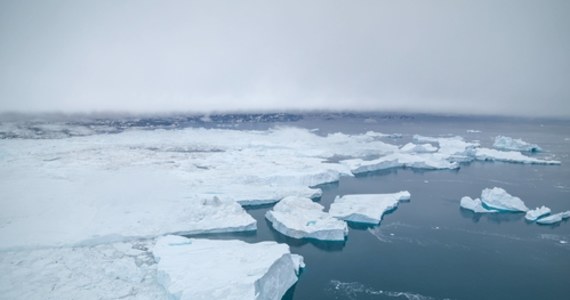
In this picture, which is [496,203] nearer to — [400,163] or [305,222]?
[400,163]

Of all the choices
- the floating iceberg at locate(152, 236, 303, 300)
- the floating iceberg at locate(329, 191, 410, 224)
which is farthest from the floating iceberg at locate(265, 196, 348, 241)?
the floating iceberg at locate(152, 236, 303, 300)

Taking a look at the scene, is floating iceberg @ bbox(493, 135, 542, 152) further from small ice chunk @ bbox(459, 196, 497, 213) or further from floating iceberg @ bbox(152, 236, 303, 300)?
floating iceberg @ bbox(152, 236, 303, 300)

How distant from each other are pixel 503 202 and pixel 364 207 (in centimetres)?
645

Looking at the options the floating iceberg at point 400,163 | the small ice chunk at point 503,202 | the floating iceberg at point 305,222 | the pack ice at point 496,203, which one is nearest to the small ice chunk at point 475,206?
the pack ice at point 496,203

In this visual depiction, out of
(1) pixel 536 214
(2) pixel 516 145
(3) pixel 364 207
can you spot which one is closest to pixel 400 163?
(1) pixel 536 214

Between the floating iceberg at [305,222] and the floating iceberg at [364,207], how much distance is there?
3.81ft

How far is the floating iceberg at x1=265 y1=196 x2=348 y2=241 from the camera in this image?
40.4ft

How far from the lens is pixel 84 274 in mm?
9086

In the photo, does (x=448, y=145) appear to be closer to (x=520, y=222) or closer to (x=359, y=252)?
(x=520, y=222)

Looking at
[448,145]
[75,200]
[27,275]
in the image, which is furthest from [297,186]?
[448,145]

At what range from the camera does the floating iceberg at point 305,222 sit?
12.3m

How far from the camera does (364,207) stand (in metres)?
14.8

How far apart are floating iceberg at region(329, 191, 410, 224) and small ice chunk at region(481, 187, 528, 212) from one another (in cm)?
391

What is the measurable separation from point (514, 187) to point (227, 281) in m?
18.6
